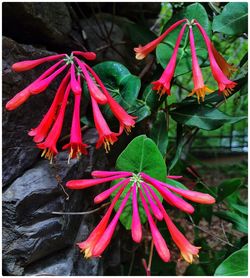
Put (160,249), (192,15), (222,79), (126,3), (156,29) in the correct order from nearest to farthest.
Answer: (160,249) < (222,79) < (192,15) < (126,3) < (156,29)

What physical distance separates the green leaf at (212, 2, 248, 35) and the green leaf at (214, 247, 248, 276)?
0.56 meters

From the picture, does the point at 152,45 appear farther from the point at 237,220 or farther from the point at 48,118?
the point at 237,220

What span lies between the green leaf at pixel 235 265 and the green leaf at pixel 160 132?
1.07 ft

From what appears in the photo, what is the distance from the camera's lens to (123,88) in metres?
1.02

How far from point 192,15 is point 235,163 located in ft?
7.81

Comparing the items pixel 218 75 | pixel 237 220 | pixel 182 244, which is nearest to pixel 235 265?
pixel 182 244

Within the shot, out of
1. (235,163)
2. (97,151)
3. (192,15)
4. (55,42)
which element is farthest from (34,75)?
(235,163)

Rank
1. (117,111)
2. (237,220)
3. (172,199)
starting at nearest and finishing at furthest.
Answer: (172,199) < (117,111) < (237,220)

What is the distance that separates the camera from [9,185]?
100cm

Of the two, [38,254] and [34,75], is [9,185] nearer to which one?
[38,254]

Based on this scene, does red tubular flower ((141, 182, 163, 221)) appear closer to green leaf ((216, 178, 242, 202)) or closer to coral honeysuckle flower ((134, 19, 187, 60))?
coral honeysuckle flower ((134, 19, 187, 60))

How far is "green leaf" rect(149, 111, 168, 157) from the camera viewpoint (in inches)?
40.3

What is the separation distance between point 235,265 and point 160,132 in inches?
15.5

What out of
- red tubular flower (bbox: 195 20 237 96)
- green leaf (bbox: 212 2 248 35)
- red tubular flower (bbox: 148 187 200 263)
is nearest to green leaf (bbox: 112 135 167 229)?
red tubular flower (bbox: 148 187 200 263)
